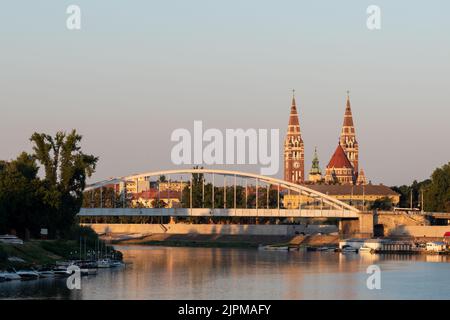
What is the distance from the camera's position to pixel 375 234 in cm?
15738

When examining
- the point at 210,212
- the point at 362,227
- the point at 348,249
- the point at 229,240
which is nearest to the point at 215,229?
the point at 210,212

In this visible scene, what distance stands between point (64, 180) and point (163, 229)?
5733 centimetres

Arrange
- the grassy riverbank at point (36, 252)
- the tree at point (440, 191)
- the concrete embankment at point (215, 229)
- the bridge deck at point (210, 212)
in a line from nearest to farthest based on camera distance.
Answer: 1. the grassy riverbank at point (36, 252)
2. the bridge deck at point (210, 212)
3. the concrete embankment at point (215, 229)
4. the tree at point (440, 191)

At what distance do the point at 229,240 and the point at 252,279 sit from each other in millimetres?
66590

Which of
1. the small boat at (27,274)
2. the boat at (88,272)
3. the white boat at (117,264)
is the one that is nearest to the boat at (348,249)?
the white boat at (117,264)

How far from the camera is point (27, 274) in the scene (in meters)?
86.5

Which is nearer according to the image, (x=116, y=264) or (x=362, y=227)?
(x=116, y=264)

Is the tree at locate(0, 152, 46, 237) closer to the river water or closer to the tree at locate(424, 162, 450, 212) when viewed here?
the river water

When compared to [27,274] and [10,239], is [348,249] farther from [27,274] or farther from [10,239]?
[27,274]

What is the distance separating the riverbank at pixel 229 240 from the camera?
507 feet

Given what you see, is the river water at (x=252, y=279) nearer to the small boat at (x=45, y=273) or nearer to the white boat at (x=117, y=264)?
the white boat at (x=117, y=264)

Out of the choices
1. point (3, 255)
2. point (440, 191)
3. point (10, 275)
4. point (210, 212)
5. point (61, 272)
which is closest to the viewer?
point (10, 275)

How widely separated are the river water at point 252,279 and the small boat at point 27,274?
71cm
